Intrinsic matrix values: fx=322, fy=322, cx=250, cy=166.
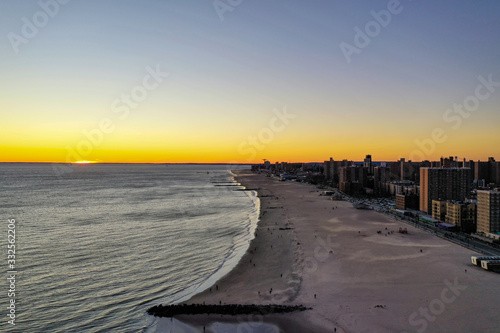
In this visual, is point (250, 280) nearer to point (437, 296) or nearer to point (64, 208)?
point (437, 296)

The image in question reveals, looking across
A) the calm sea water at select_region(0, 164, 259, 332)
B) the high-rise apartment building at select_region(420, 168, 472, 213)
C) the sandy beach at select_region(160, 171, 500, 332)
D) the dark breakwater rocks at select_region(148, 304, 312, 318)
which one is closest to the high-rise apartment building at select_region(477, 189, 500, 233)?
→ the sandy beach at select_region(160, 171, 500, 332)

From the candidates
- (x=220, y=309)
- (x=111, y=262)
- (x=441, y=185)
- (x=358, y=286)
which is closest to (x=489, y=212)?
(x=441, y=185)

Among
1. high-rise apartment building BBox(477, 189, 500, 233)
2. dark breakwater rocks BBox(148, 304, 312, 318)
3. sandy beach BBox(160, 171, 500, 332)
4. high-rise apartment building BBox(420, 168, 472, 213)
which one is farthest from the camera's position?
high-rise apartment building BBox(420, 168, 472, 213)

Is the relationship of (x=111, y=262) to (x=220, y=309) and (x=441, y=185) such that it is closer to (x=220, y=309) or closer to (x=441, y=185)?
(x=220, y=309)

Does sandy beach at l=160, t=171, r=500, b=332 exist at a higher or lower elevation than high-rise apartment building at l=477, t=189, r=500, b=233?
lower

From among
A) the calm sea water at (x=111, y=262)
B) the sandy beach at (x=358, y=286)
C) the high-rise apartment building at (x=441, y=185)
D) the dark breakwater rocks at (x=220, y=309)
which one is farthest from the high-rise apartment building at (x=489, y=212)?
the dark breakwater rocks at (x=220, y=309)

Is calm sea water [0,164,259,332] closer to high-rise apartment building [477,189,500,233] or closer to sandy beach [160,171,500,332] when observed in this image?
sandy beach [160,171,500,332]

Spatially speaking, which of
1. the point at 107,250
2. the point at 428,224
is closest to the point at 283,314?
the point at 107,250
